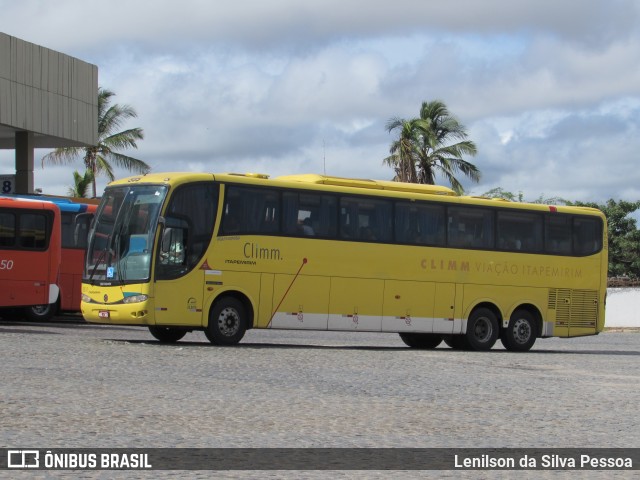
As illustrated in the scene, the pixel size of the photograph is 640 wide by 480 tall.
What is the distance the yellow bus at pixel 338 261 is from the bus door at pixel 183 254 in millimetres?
23

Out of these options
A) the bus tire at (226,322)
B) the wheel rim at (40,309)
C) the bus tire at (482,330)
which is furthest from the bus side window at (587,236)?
the wheel rim at (40,309)

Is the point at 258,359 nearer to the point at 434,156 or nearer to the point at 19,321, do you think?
the point at 19,321

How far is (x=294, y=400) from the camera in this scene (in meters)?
→ 13.5

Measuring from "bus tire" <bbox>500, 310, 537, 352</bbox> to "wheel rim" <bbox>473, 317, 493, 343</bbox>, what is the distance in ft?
1.85

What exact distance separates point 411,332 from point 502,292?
2.53 metres

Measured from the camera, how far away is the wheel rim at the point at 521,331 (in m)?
27.3

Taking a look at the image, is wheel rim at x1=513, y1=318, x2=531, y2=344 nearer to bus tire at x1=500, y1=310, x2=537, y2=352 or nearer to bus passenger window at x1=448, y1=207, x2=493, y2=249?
bus tire at x1=500, y1=310, x2=537, y2=352

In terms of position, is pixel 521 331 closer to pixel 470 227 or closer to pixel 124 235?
pixel 470 227

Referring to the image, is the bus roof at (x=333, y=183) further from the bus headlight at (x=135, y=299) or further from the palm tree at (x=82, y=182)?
the palm tree at (x=82, y=182)

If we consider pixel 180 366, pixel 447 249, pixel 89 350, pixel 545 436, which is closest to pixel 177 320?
pixel 89 350

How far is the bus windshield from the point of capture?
72.7ft

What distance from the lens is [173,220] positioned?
22234mm

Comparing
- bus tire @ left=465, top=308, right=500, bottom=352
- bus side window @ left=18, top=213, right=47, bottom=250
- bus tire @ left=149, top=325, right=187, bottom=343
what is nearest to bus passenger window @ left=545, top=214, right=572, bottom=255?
bus tire @ left=465, top=308, right=500, bottom=352

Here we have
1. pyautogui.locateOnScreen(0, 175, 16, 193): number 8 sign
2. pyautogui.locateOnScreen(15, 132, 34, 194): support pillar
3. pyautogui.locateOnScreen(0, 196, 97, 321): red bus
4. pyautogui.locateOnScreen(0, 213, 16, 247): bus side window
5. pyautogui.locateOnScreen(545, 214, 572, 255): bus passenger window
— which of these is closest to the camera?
pyautogui.locateOnScreen(545, 214, 572, 255): bus passenger window
